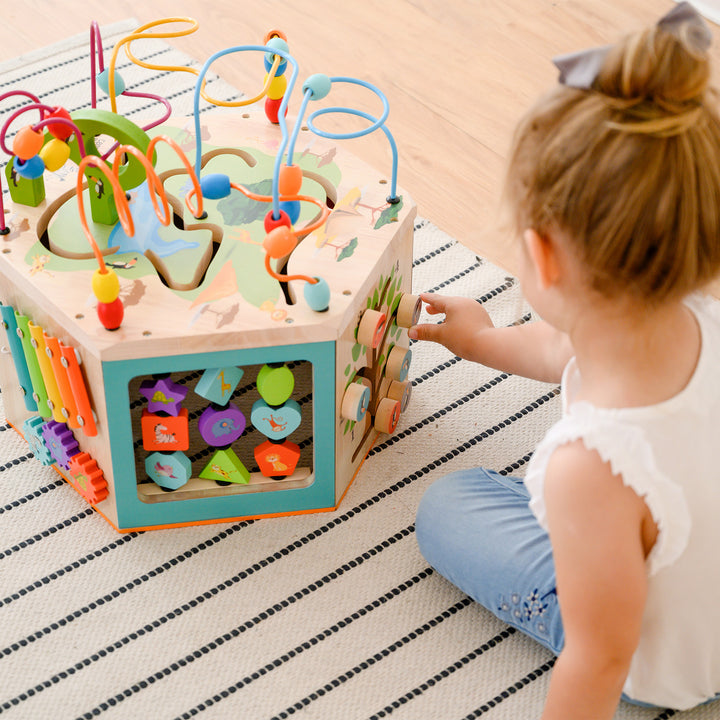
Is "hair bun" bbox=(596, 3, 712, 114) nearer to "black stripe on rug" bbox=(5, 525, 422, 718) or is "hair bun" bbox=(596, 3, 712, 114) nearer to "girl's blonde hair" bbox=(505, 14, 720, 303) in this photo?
"girl's blonde hair" bbox=(505, 14, 720, 303)

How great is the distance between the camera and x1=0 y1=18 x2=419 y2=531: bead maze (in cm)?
97

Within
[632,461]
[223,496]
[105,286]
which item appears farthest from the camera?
[223,496]

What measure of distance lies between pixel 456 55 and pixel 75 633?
1276 millimetres

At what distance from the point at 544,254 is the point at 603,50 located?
0.14 m

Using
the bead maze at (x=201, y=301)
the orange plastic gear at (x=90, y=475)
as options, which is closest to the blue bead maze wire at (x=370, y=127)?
the bead maze at (x=201, y=301)

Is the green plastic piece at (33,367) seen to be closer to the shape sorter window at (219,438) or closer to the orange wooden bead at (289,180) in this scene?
the shape sorter window at (219,438)

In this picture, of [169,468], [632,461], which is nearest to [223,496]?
[169,468]

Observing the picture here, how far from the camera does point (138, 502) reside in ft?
3.60

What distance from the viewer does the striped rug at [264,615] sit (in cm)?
99

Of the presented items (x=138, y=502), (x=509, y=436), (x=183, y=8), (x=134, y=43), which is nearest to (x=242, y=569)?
(x=138, y=502)

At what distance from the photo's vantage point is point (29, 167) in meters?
1.01

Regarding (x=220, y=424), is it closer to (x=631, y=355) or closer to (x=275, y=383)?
(x=275, y=383)

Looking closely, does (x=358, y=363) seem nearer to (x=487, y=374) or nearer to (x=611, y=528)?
(x=487, y=374)

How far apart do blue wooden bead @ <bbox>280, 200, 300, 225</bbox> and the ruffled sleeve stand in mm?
428
